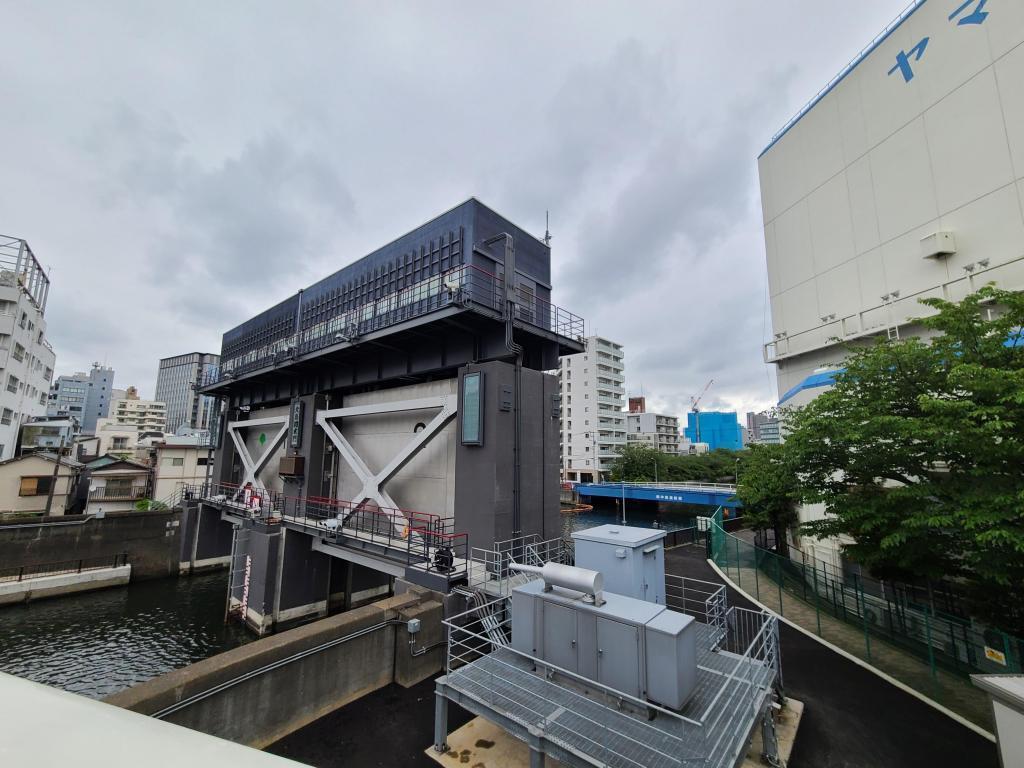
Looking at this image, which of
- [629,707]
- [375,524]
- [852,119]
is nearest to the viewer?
[629,707]

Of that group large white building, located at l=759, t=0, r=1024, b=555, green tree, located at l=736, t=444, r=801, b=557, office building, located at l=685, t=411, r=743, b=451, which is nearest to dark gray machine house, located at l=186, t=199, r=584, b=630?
green tree, located at l=736, t=444, r=801, b=557

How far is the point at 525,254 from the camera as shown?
2006 cm

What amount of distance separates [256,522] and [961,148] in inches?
1364

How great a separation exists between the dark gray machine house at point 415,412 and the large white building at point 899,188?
36.9ft

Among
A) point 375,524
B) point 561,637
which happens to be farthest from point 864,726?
point 375,524

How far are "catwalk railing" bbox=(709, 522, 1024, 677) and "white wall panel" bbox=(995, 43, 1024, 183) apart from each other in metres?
16.4

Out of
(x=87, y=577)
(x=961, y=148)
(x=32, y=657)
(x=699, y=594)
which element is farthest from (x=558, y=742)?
(x=87, y=577)

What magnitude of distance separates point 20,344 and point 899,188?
65008mm

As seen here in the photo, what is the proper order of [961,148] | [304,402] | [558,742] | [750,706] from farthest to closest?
1. [304,402]
2. [961,148]
3. [750,706]
4. [558,742]

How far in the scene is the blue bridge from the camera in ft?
161

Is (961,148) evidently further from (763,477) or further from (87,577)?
(87,577)

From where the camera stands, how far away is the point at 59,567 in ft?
79.5

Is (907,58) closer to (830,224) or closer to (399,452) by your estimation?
(830,224)

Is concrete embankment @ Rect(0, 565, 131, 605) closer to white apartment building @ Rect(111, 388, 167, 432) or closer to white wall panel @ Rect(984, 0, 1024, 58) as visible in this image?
white wall panel @ Rect(984, 0, 1024, 58)
